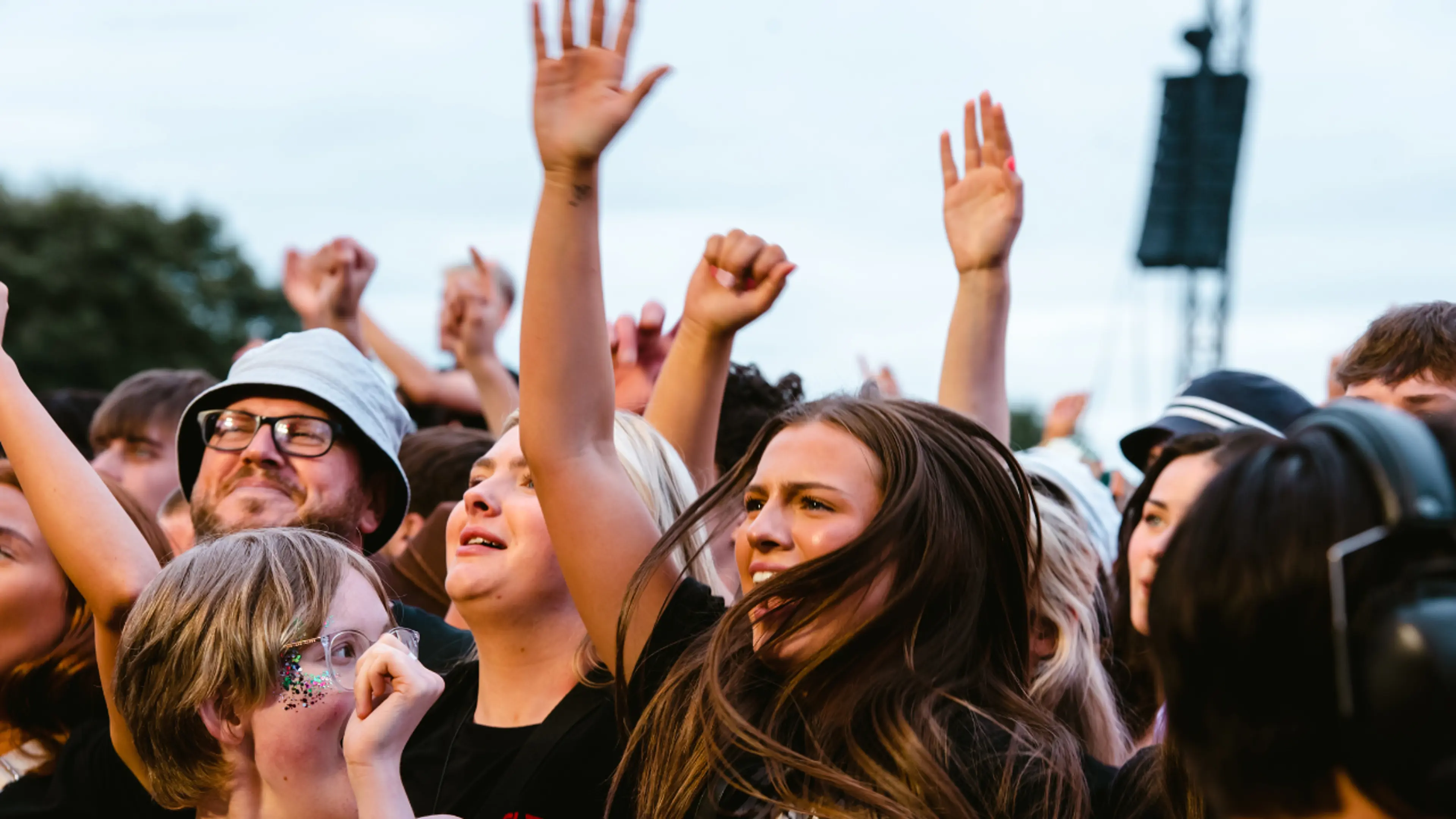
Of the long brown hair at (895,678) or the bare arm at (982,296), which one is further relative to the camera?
the bare arm at (982,296)

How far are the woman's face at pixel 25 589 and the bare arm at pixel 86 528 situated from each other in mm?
168

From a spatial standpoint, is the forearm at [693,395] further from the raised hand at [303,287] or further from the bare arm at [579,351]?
the raised hand at [303,287]

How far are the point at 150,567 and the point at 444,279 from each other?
3.94 meters

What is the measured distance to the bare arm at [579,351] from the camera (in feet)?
7.66

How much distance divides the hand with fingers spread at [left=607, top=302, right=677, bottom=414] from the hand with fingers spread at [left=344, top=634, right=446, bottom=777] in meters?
1.79

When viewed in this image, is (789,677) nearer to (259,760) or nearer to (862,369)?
(259,760)

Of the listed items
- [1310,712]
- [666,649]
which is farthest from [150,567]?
[1310,712]

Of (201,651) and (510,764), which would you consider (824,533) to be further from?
(201,651)

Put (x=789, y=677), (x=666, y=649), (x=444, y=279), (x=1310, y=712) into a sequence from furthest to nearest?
1. (x=444, y=279)
2. (x=666, y=649)
3. (x=789, y=677)
4. (x=1310, y=712)

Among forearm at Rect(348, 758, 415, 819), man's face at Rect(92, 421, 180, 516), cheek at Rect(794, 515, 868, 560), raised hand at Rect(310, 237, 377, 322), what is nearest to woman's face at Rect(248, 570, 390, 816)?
forearm at Rect(348, 758, 415, 819)

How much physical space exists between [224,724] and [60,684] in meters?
0.75

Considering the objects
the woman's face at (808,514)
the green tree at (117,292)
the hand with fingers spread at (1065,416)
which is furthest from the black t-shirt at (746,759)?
the green tree at (117,292)

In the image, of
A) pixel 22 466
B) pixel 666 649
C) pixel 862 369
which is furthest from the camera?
pixel 862 369

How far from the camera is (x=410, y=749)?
2785 millimetres
